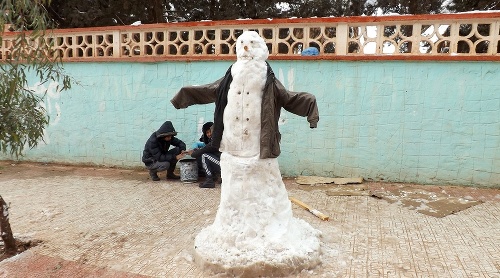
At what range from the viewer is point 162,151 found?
7.13 meters

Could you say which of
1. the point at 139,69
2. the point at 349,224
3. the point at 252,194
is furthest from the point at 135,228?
the point at 139,69

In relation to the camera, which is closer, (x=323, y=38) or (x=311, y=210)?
(x=311, y=210)

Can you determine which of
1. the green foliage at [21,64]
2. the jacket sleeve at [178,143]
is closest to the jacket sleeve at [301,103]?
the green foliage at [21,64]

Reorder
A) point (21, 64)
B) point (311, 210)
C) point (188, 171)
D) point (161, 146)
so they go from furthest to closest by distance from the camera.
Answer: point (161, 146)
point (188, 171)
point (311, 210)
point (21, 64)

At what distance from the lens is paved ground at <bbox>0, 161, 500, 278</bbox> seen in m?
3.67

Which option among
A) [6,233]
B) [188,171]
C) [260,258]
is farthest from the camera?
[188,171]

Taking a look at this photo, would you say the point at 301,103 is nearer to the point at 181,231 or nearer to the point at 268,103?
the point at 268,103

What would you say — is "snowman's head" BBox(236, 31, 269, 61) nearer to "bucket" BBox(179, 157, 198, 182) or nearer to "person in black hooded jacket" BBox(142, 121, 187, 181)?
"person in black hooded jacket" BBox(142, 121, 187, 181)

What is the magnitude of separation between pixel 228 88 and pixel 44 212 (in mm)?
3240

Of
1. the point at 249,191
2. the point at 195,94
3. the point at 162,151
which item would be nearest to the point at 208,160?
the point at 162,151

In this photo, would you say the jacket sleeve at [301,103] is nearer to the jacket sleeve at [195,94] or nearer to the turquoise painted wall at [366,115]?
the jacket sleeve at [195,94]

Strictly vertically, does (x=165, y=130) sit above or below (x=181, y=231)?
above

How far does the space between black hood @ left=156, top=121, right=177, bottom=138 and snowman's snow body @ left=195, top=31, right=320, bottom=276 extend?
326 centimetres

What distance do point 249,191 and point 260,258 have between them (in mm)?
592
